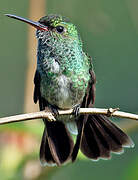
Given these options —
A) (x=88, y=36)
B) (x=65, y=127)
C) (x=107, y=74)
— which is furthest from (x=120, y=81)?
(x=65, y=127)

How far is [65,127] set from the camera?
4289mm

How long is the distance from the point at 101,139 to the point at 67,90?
1.78 feet

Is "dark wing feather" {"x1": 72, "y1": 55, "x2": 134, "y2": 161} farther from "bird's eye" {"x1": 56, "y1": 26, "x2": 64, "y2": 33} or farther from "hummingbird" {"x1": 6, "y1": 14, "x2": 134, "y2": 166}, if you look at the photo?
"bird's eye" {"x1": 56, "y1": 26, "x2": 64, "y2": 33}

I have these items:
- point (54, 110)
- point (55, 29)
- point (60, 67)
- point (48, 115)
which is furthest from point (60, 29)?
point (48, 115)

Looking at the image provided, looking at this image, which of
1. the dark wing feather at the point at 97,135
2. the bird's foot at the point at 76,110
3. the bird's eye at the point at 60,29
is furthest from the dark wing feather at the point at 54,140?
the bird's eye at the point at 60,29

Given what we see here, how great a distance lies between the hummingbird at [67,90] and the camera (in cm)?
390

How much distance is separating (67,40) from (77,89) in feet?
1.39

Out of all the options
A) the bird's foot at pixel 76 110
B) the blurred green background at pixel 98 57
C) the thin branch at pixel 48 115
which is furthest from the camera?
the blurred green background at pixel 98 57

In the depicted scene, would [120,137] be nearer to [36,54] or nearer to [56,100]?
[56,100]

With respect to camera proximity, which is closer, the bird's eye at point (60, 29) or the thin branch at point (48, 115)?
the thin branch at point (48, 115)

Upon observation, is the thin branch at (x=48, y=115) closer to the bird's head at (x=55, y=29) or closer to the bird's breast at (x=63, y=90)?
the bird's breast at (x=63, y=90)

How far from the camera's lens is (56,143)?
167 inches

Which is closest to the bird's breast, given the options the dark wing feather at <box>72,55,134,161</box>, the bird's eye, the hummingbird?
the hummingbird

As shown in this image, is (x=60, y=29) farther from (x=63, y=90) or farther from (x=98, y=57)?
(x=98, y=57)
